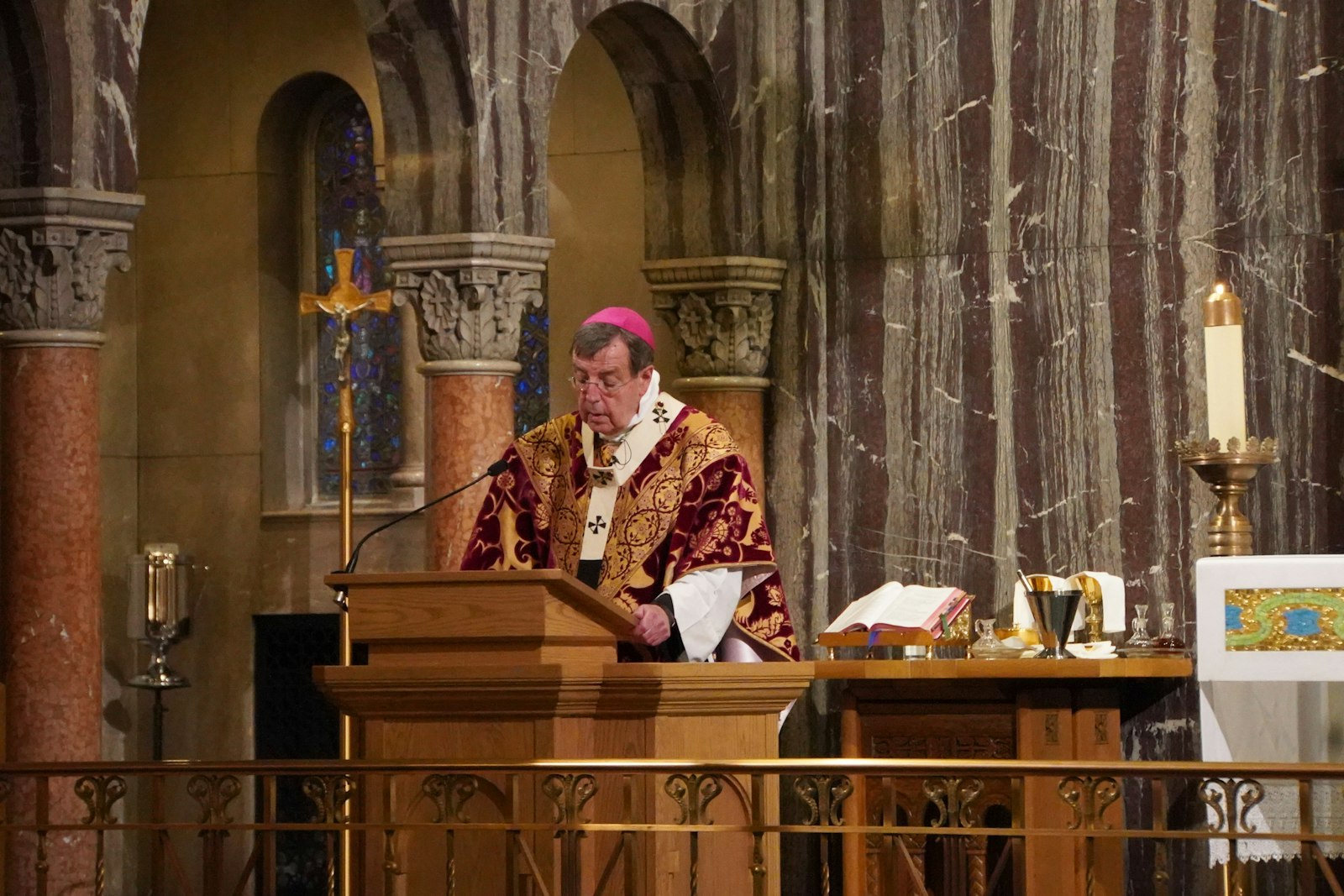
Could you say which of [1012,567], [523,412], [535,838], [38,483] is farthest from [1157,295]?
[535,838]

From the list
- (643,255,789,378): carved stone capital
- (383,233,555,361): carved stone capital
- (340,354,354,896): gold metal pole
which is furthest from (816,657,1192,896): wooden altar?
(340,354,354,896): gold metal pole

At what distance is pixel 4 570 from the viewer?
24.1ft

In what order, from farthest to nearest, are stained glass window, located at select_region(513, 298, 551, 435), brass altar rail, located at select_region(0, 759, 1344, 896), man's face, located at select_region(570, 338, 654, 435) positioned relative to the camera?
1. stained glass window, located at select_region(513, 298, 551, 435)
2. man's face, located at select_region(570, 338, 654, 435)
3. brass altar rail, located at select_region(0, 759, 1344, 896)

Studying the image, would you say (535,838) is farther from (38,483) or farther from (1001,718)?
(1001,718)

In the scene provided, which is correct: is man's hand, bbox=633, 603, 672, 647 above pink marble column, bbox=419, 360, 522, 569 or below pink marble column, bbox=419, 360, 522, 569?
below

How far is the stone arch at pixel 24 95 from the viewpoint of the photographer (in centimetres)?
709

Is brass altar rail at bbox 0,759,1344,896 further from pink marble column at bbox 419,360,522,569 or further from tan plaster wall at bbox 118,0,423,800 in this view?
tan plaster wall at bbox 118,0,423,800

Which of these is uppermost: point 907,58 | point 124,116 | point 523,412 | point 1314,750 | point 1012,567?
point 907,58

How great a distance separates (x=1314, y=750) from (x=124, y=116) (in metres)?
4.34

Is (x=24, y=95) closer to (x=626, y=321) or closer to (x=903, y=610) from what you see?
(x=626, y=321)

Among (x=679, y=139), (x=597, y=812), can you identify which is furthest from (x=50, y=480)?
(x=679, y=139)

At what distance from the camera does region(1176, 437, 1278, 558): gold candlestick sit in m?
8.05

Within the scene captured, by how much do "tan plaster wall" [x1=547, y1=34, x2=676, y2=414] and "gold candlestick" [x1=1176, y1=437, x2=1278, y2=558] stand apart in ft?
11.6

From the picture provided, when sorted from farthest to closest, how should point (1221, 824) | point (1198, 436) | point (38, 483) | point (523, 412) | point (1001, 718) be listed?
point (523, 412), point (1198, 436), point (1001, 718), point (38, 483), point (1221, 824)
